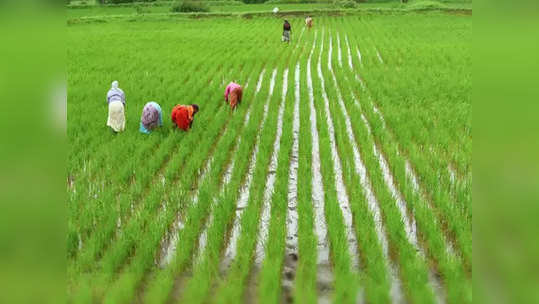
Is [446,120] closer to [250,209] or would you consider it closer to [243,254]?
[250,209]

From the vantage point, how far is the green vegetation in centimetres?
252

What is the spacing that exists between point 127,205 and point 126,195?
0.54ft

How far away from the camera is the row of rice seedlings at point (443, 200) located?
2.86 meters

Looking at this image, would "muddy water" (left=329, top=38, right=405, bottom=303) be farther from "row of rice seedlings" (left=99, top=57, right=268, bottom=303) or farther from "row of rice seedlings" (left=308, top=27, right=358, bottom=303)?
"row of rice seedlings" (left=99, top=57, right=268, bottom=303)

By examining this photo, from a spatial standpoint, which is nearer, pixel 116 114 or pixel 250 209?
pixel 250 209

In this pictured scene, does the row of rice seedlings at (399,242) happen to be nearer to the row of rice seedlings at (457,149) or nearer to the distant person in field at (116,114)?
the row of rice seedlings at (457,149)

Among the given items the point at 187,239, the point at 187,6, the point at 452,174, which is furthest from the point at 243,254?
the point at 187,6

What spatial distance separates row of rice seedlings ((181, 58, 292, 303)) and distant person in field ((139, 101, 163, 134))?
133 centimetres

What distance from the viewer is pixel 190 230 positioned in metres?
3.06

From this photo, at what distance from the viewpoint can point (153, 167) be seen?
425cm

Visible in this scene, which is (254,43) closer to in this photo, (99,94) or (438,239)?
(99,94)
